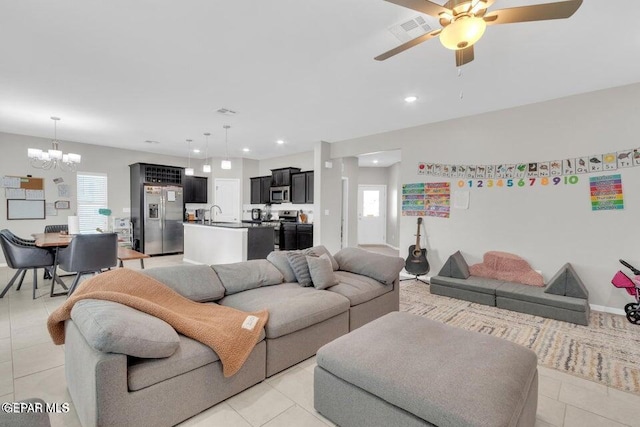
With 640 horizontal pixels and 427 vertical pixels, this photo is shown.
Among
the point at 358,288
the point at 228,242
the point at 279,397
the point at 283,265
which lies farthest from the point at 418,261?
the point at 279,397

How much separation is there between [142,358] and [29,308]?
3.19 meters

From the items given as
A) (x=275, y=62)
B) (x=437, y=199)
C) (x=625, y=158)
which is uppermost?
(x=275, y=62)

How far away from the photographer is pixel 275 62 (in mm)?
2969

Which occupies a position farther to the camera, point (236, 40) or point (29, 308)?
point (29, 308)

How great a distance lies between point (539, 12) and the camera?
1676 mm

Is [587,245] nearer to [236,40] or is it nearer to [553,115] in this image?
[553,115]

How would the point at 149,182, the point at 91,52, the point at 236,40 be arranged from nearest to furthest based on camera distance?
the point at 236,40 < the point at 91,52 < the point at 149,182

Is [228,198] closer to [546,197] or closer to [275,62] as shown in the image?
[275,62]

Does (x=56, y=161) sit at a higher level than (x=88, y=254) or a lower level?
higher

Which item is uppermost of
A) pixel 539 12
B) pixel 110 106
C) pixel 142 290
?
pixel 110 106

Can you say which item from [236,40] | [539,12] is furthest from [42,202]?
[539,12]

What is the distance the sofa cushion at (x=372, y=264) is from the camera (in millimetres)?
3215

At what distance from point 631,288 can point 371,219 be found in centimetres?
678

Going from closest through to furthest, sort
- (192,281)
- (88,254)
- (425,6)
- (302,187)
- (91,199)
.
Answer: (425,6), (192,281), (88,254), (91,199), (302,187)
